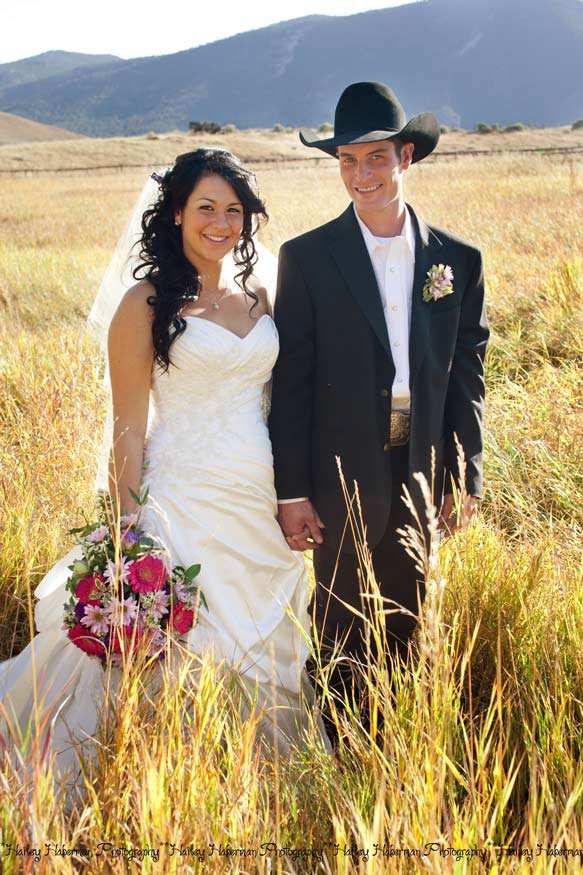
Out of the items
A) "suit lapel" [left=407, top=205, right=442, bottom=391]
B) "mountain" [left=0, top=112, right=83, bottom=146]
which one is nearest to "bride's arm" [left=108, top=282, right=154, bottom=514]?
"suit lapel" [left=407, top=205, right=442, bottom=391]

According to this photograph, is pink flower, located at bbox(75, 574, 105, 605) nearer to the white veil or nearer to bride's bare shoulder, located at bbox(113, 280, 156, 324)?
the white veil

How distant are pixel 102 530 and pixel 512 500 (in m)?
2.59

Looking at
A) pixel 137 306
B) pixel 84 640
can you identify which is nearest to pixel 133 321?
pixel 137 306

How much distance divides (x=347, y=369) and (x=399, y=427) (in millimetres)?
339

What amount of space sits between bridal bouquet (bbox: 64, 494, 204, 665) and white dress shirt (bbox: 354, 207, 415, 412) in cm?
114

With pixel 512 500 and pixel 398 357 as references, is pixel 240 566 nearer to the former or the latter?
pixel 398 357

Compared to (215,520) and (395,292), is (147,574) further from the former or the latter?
(395,292)

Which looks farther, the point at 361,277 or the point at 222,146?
the point at 222,146

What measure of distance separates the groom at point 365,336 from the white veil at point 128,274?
1.12 ft

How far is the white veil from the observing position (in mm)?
3475

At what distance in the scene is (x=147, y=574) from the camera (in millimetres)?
2691

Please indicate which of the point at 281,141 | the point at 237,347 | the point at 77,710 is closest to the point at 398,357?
the point at 237,347

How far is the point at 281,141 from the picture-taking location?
188 ft

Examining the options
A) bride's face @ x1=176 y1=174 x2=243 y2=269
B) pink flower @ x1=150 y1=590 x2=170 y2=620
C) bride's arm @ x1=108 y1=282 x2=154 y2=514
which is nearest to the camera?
pink flower @ x1=150 y1=590 x2=170 y2=620
